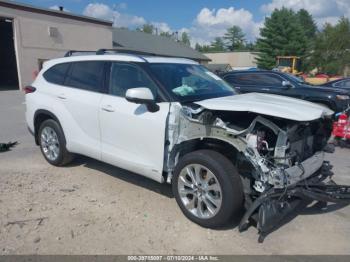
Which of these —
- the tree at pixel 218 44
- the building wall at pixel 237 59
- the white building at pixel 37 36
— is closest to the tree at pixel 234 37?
the tree at pixel 218 44

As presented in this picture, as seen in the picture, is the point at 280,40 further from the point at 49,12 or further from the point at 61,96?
the point at 61,96

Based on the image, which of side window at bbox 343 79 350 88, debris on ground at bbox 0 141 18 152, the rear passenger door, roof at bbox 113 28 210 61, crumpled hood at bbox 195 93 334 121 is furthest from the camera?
roof at bbox 113 28 210 61

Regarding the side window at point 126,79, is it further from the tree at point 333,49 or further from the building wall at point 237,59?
the building wall at point 237,59

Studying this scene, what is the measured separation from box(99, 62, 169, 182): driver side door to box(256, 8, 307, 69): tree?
180ft

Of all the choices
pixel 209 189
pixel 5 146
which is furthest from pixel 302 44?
pixel 209 189

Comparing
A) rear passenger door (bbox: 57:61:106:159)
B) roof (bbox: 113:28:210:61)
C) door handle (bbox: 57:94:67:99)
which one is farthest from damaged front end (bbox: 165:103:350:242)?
roof (bbox: 113:28:210:61)

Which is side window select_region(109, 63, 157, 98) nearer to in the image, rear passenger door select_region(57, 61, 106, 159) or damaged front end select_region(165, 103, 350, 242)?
rear passenger door select_region(57, 61, 106, 159)

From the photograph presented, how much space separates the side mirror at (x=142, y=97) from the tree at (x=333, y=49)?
53.2m

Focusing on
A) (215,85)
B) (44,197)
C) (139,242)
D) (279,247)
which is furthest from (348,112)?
(44,197)

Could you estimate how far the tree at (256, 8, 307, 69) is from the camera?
5666 centimetres

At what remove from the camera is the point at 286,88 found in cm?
968

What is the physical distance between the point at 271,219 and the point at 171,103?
66.7 inches

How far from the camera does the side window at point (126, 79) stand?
14.2 ft

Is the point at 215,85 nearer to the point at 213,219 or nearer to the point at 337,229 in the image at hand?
the point at 213,219
